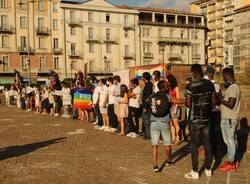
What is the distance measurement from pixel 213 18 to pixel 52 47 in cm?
3993

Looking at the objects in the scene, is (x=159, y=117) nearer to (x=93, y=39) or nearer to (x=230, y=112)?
(x=230, y=112)

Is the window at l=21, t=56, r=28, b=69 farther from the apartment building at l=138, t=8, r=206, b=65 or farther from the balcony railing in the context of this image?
the balcony railing

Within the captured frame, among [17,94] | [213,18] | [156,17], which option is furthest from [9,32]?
[213,18]

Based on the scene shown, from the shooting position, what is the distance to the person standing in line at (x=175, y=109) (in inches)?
377

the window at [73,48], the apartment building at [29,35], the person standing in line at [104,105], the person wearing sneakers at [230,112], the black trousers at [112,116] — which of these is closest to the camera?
the person wearing sneakers at [230,112]

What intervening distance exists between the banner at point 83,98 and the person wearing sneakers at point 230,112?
9.05 m

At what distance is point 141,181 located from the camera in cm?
666

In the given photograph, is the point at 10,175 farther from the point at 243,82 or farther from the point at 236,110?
the point at 243,82

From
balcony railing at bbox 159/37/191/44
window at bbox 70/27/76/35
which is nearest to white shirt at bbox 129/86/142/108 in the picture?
window at bbox 70/27/76/35

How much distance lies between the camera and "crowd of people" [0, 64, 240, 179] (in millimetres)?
6676

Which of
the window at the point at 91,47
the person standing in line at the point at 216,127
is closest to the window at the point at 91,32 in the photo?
the window at the point at 91,47

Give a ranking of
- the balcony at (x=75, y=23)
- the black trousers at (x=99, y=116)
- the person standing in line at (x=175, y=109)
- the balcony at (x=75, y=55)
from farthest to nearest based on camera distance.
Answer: the balcony at (x=75, y=55)
the balcony at (x=75, y=23)
the black trousers at (x=99, y=116)
the person standing in line at (x=175, y=109)

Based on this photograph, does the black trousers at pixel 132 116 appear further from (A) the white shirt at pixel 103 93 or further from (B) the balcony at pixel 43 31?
(B) the balcony at pixel 43 31

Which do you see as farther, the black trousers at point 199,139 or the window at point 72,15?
the window at point 72,15
